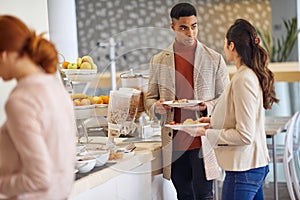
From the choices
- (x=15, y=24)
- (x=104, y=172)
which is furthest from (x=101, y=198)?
(x=15, y=24)

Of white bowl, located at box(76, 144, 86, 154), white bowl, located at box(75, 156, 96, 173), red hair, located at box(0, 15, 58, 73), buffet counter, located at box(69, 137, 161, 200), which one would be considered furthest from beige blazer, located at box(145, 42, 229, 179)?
red hair, located at box(0, 15, 58, 73)

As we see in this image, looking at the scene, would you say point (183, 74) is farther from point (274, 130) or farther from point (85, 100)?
point (274, 130)

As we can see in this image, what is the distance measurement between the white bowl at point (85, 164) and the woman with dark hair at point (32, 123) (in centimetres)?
66

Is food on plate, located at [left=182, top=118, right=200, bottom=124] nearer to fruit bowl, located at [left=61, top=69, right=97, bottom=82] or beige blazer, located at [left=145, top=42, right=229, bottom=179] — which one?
beige blazer, located at [left=145, top=42, right=229, bottom=179]

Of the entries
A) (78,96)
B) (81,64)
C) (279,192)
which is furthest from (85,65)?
(279,192)

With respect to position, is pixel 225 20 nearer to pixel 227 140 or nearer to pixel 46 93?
pixel 227 140

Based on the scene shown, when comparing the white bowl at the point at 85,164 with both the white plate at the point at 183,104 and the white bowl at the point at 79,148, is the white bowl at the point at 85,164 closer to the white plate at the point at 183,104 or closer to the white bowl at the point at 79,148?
the white bowl at the point at 79,148

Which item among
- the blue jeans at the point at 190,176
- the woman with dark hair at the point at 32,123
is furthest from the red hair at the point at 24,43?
the blue jeans at the point at 190,176

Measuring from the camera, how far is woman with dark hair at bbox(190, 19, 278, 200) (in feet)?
8.38

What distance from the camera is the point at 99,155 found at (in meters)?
2.45

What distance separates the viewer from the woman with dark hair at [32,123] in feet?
4.76

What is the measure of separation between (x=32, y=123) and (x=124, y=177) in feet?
3.90

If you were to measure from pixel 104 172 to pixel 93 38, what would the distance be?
24.4 ft

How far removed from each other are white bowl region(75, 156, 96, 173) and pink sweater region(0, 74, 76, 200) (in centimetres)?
66
